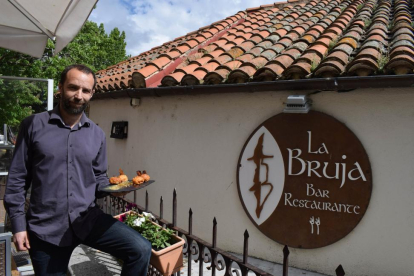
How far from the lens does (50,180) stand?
2.16 metres

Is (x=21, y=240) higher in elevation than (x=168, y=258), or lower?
higher

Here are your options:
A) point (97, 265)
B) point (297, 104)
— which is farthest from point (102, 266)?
point (297, 104)

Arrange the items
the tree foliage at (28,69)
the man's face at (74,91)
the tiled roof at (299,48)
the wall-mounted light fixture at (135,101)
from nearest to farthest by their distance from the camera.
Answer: the man's face at (74,91) → the tiled roof at (299,48) → the tree foliage at (28,69) → the wall-mounted light fixture at (135,101)

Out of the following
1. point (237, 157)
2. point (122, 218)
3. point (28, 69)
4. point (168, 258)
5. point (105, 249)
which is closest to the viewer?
point (105, 249)

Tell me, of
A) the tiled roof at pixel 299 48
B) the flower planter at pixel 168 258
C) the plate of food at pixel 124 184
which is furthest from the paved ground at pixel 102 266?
the tiled roof at pixel 299 48

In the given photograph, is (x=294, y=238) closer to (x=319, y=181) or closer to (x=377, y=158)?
(x=319, y=181)

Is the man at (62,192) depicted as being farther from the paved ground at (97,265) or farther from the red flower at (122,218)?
the paved ground at (97,265)

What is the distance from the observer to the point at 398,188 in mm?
3420

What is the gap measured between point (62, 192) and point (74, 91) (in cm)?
74

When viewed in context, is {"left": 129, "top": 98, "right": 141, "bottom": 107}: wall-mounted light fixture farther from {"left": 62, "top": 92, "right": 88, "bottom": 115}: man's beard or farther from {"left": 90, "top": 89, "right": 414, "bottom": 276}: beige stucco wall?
{"left": 62, "top": 92, "right": 88, "bottom": 115}: man's beard

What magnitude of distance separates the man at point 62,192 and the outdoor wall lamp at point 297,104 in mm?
2324

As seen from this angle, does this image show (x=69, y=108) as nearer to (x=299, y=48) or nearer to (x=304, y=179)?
(x=304, y=179)

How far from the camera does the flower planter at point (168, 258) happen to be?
282cm

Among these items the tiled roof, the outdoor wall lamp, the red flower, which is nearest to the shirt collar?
the red flower
